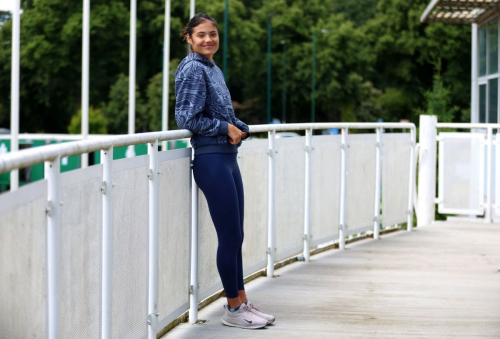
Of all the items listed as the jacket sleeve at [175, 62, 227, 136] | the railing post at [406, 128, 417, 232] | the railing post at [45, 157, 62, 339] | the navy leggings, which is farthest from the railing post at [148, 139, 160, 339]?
the railing post at [406, 128, 417, 232]

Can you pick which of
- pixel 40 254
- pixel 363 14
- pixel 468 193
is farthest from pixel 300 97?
pixel 40 254

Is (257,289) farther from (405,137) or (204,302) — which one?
(405,137)

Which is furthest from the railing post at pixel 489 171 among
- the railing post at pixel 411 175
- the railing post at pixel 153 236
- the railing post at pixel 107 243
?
the railing post at pixel 107 243

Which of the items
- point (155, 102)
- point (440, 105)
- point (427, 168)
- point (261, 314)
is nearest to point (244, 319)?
point (261, 314)

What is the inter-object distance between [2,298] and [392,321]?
3.49 m

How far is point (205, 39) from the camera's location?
17.1 ft

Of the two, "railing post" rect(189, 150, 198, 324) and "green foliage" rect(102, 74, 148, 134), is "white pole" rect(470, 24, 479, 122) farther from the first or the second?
"green foliage" rect(102, 74, 148, 134)

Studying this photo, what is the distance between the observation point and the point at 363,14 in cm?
8869

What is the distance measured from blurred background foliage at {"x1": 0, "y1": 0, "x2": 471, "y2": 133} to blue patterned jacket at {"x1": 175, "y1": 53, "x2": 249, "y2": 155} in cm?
3729

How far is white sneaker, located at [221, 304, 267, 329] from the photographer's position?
5586 millimetres

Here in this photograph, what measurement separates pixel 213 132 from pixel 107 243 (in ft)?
3.95

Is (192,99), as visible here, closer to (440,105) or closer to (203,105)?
(203,105)

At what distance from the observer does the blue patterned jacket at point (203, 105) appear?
5070 mm

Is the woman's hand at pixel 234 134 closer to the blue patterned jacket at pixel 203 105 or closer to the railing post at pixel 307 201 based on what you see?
the blue patterned jacket at pixel 203 105
